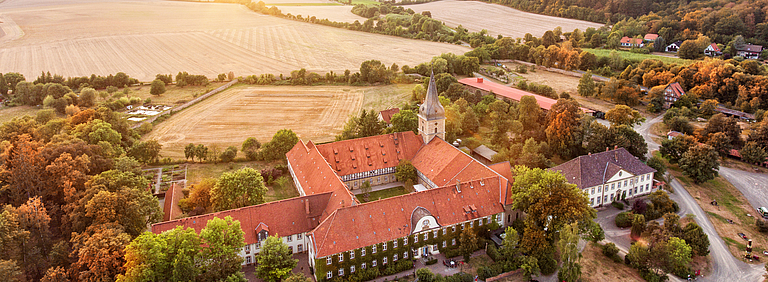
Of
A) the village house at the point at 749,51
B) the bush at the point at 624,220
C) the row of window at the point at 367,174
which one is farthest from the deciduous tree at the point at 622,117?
the village house at the point at 749,51

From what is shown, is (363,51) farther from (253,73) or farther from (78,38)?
(78,38)

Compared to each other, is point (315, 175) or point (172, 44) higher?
point (172, 44)

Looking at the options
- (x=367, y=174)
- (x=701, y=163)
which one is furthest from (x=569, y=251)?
(x=701, y=163)

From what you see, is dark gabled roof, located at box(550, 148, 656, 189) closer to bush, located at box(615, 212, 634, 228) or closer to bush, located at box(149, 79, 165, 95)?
bush, located at box(615, 212, 634, 228)

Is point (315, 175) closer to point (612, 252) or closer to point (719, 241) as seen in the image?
point (612, 252)

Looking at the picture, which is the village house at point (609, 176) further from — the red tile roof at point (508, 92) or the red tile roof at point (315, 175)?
the red tile roof at point (315, 175)

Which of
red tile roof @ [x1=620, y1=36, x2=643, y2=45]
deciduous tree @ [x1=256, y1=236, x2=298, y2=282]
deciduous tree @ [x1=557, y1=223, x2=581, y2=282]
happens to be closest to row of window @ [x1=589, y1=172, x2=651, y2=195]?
deciduous tree @ [x1=557, y1=223, x2=581, y2=282]
